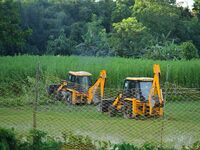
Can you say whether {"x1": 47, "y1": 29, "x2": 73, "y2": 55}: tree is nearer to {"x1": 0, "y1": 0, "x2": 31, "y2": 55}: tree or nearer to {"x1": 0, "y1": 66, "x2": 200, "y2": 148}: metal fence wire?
{"x1": 0, "y1": 0, "x2": 31, "y2": 55}: tree

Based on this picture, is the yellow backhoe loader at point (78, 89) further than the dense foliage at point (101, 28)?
No

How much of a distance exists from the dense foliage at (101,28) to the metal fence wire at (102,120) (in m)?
16.9

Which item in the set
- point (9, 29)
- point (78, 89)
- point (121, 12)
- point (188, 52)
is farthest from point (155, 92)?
point (121, 12)

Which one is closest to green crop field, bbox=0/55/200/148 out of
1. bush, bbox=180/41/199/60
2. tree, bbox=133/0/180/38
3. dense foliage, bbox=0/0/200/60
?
bush, bbox=180/41/199/60

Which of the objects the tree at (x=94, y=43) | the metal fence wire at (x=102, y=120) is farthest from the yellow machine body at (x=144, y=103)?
the tree at (x=94, y=43)

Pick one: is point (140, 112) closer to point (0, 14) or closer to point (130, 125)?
point (130, 125)

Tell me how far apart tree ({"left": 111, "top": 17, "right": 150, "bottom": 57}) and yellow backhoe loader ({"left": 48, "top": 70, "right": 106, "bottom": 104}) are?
19.6 metres

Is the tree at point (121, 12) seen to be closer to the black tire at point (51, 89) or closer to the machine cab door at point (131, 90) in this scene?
the black tire at point (51, 89)

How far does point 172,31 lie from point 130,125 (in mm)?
31699

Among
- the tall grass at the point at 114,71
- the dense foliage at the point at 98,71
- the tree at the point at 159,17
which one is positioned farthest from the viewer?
the tree at the point at 159,17

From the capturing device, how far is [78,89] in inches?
707

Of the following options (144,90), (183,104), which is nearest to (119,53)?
(183,104)

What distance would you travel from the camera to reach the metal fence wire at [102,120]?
10907 millimetres

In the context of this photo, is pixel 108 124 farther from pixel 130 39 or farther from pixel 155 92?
pixel 130 39
